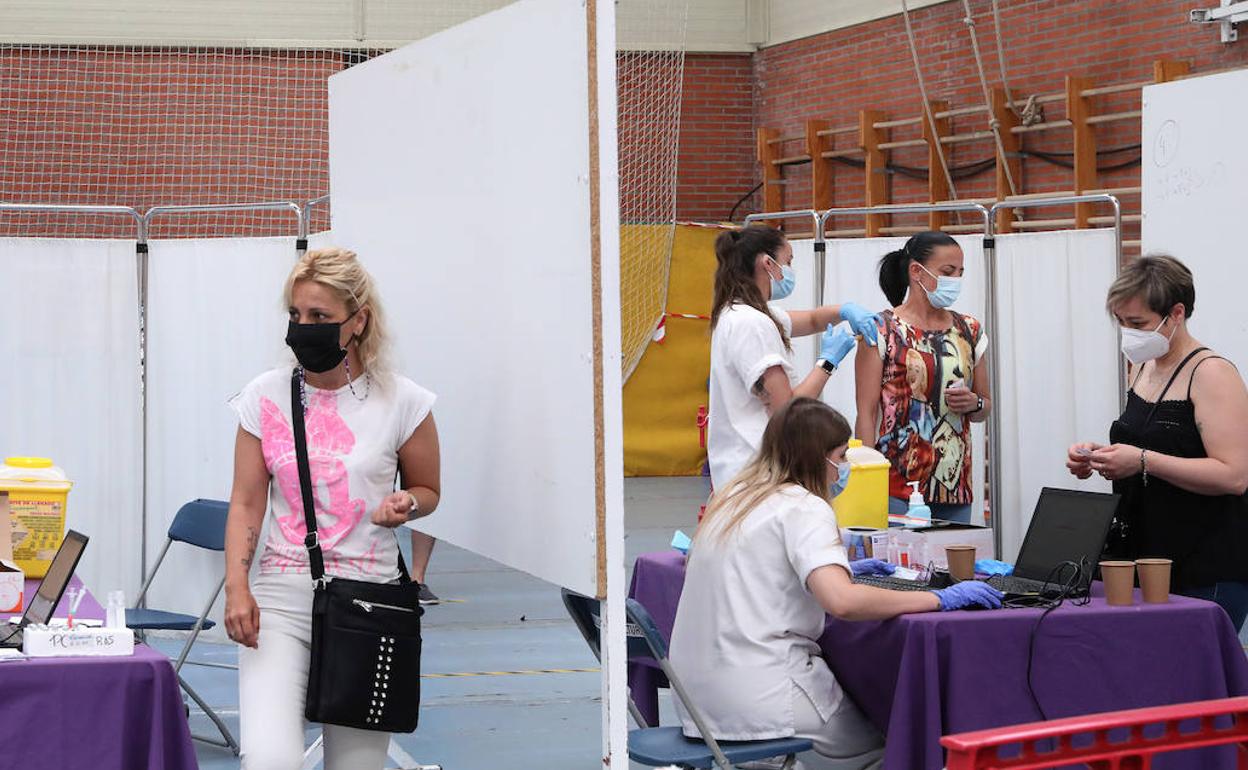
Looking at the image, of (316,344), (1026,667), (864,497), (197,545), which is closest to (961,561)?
(1026,667)

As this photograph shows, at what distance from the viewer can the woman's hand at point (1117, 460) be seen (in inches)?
147

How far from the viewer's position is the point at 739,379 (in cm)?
448

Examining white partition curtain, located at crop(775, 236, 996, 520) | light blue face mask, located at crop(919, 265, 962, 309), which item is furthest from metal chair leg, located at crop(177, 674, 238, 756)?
white partition curtain, located at crop(775, 236, 996, 520)

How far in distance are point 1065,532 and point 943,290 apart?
134 cm

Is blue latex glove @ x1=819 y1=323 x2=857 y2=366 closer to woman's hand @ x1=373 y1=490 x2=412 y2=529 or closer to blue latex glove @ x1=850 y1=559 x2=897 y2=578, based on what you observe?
blue latex glove @ x1=850 y1=559 x2=897 y2=578

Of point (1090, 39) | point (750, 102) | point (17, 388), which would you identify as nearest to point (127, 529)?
point (17, 388)

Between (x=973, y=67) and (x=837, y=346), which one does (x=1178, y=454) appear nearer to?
(x=837, y=346)

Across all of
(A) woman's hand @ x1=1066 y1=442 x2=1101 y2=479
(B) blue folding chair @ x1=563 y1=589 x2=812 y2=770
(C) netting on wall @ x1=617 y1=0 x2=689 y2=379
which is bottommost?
(B) blue folding chair @ x1=563 y1=589 x2=812 y2=770

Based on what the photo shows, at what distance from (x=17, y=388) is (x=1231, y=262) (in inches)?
179

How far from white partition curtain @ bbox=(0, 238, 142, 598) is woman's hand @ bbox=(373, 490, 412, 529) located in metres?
3.64

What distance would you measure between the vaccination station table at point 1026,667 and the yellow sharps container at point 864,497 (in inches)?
25.4

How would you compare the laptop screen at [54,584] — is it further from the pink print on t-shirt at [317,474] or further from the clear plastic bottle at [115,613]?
the pink print on t-shirt at [317,474]

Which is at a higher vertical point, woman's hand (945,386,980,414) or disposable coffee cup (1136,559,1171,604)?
woman's hand (945,386,980,414)

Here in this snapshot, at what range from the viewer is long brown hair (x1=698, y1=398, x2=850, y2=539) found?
339 centimetres
